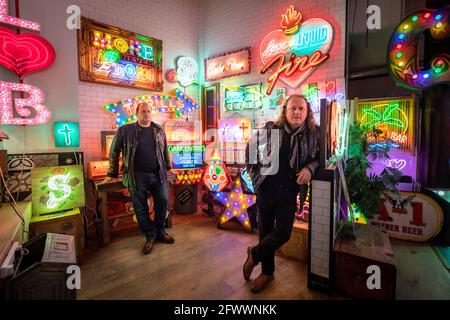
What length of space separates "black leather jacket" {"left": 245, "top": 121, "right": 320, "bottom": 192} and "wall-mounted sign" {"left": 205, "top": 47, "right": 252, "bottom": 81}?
8.62ft

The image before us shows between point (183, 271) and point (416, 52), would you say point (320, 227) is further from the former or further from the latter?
point (416, 52)

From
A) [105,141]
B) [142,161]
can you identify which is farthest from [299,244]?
[105,141]

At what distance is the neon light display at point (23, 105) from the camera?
2.88m

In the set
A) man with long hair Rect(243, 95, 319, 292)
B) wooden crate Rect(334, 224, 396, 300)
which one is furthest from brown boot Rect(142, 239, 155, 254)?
wooden crate Rect(334, 224, 396, 300)

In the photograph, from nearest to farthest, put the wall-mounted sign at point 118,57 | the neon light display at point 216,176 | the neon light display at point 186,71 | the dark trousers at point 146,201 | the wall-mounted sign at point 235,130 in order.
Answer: the dark trousers at point 146,201, the wall-mounted sign at point 118,57, the neon light display at point 216,176, the wall-mounted sign at point 235,130, the neon light display at point 186,71

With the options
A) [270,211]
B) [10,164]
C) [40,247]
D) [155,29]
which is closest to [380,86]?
[270,211]

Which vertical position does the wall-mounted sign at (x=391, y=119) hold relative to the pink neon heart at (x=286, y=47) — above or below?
below

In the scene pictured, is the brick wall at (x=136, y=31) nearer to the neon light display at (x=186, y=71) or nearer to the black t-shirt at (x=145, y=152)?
the neon light display at (x=186, y=71)

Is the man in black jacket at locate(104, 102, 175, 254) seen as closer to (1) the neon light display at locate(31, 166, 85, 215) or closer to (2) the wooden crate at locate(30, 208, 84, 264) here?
(1) the neon light display at locate(31, 166, 85, 215)

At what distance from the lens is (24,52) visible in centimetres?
296

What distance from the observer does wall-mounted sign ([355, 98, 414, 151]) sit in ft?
11.2

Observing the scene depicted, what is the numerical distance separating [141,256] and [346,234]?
7.80ft

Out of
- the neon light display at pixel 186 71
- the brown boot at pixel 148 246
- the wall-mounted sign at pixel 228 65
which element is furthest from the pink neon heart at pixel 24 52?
the wall-mounted sign at pixel 228 65

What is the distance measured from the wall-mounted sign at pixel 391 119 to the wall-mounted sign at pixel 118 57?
11.5 ft
